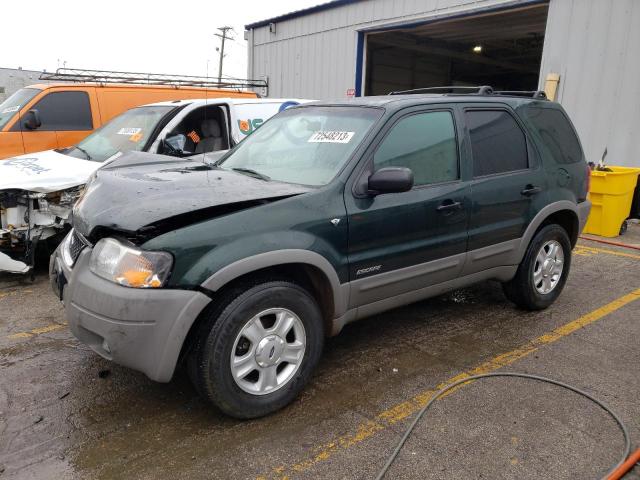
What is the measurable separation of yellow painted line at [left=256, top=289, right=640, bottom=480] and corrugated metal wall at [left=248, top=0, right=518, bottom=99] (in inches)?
332

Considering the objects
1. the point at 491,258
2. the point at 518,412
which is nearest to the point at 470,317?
the point at 491,258

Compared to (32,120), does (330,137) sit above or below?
above

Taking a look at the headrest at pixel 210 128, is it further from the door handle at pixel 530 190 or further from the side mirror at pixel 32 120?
the door handle at pixel 530 190

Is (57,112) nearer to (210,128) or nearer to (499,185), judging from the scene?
(210,128)

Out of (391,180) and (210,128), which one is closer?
(391,180)

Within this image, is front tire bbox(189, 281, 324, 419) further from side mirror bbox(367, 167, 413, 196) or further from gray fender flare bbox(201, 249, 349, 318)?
side mirror bbox(367, 167, 413, 196)

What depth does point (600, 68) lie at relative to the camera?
8.96 metres

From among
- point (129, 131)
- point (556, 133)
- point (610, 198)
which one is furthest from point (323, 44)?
point (556, 133)

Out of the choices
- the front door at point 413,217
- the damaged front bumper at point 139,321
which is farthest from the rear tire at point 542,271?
the damaged front bumper at point 139,321

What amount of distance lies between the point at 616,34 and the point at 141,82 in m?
7.73

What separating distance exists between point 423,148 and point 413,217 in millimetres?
535

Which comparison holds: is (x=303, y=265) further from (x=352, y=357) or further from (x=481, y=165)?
(x=481, y=165)

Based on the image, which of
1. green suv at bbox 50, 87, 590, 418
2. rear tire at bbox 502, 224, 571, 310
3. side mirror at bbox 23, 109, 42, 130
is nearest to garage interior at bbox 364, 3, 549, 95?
side mirror at bbox 23, 109, 42, 130

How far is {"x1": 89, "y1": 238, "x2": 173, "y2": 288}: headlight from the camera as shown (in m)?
2.54
